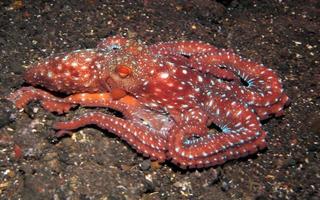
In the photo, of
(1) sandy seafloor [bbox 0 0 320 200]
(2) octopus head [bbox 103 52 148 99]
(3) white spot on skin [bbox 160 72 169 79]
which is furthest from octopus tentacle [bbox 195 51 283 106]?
(2) octopus head [bbox 103 52 148 99]

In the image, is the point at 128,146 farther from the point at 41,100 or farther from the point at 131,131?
the point at 41,100

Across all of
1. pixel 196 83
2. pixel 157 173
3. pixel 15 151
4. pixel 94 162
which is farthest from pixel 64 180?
pixel 196 83

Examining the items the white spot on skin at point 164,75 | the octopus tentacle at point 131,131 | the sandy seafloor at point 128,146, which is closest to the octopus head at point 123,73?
the white spot on skin at point 164,75

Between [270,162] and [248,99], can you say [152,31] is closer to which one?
[248,99]

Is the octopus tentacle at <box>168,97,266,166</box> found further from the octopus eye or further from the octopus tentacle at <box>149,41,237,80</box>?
the octopus eye

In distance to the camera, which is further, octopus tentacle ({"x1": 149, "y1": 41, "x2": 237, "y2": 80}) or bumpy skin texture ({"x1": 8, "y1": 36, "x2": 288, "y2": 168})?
octopus tentacle ({"x1": 149, "y1": 41, "x2": 237, "y2": 80})

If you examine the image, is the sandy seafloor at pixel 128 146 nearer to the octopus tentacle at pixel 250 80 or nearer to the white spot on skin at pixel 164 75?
the octopus tentacle at pixel 250 80
